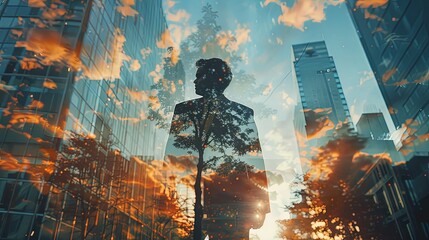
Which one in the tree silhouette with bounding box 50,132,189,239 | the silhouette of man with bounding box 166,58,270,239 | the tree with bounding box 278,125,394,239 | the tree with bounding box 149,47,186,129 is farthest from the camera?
the tree with bounding box 149,47,186,129

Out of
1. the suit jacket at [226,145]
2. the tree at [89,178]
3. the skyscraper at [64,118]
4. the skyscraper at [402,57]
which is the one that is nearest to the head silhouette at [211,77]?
the suit jacket at [226,145]

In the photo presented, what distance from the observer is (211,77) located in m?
8.90

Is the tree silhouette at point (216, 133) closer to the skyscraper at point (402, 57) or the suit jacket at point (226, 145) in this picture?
the suit jacket at point (226, 145)

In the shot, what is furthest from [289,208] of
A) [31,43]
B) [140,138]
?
[31,43]

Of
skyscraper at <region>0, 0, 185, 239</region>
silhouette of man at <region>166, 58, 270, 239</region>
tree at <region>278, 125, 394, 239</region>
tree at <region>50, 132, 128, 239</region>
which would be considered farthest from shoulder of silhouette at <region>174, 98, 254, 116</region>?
tree at <region>278, 125, 394, 239</region>

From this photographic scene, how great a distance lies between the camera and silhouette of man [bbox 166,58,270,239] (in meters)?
9.01

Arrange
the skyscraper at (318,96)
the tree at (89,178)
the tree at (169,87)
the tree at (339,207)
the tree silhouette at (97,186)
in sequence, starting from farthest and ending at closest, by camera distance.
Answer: the skyscraper at (318,96)
the tree at (169,87)
the tree at (339,207)
the tree silhouette at (97,186)
the tree at (89,178)

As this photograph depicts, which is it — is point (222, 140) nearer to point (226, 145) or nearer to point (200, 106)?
point (226, 145)

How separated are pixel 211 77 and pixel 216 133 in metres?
2.01

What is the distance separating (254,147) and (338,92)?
13298cm

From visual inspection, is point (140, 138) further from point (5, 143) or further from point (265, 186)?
point (265, 186)

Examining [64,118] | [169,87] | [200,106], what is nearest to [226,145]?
[200,106]

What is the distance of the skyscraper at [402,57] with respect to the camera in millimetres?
18469
